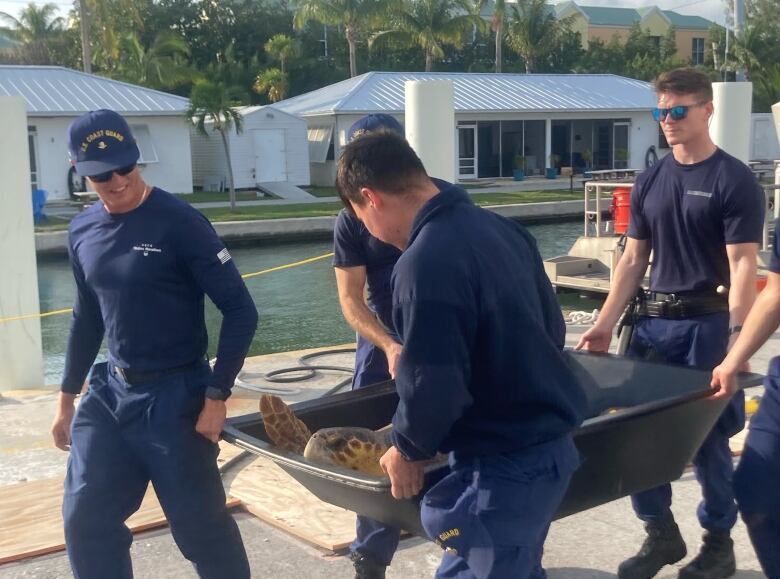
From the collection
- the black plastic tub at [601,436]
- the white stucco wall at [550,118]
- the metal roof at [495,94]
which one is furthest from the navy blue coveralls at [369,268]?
the metal roof at [495,94]

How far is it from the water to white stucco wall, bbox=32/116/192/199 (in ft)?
27.6

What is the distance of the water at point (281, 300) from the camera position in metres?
12.8

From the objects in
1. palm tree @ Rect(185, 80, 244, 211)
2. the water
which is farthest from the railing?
palm tree @ Rect(185, 80, 244, 211)

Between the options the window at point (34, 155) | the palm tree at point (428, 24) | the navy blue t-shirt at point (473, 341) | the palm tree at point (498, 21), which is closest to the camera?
the navy blue t-shirt at point (473, 341)

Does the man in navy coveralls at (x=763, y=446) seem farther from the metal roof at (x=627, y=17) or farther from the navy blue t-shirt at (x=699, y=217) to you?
the metal roof at (x=627, y=17)

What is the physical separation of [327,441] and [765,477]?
4.60 ft

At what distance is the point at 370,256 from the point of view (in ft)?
13.8

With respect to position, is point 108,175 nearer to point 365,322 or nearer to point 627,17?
point 365,322

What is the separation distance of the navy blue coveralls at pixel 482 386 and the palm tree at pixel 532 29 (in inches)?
1896

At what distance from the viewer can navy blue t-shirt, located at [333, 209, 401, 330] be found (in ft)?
13.6

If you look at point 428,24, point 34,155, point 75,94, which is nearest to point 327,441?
point 34,155

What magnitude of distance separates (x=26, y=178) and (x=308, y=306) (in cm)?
793

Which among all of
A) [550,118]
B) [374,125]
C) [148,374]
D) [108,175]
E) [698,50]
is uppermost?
[698,50]

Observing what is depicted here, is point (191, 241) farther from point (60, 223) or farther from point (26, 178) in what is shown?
point (60, 223)
